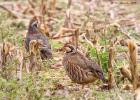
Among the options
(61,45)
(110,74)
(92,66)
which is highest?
(92,66)

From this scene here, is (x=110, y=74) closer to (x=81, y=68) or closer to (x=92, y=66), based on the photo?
(x=92, y=66)

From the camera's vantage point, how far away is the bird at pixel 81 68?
29.1ft

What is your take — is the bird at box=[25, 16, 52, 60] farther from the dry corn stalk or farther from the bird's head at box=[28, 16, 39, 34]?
the dry corn stalk

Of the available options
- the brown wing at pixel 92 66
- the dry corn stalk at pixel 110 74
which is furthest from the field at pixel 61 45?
the brown wing at pixel 92 66

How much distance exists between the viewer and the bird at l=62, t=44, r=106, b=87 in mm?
8855

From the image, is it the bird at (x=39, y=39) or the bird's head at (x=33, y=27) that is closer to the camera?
the bird at (x=39, y=39)

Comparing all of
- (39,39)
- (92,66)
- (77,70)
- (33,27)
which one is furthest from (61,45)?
(92,66)

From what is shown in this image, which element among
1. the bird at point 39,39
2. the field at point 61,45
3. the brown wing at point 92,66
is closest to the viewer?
the field at point 61,45

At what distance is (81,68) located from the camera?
908 centimetres

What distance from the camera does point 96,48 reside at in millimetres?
9664

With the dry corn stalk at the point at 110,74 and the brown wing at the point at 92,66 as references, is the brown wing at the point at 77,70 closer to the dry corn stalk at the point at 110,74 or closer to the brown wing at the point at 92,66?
the brown wing at the point at 92,66

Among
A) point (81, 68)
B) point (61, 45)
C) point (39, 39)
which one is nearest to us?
point (81, 68)

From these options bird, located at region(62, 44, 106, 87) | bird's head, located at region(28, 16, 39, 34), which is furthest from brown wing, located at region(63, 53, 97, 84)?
bird's head, located at region(28, 16, 39, 34)

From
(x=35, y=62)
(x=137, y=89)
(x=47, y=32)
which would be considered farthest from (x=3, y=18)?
(x=137, y=89)
